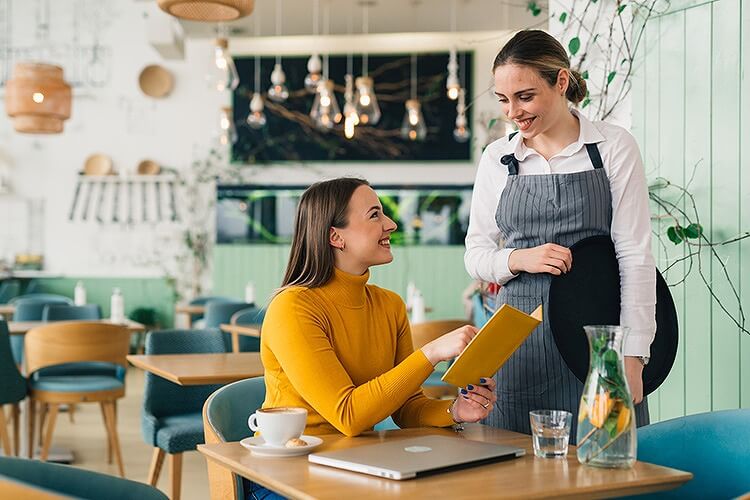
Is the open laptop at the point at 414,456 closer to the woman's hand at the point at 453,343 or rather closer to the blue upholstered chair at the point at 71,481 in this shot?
the woman's hand at the point at 453,343

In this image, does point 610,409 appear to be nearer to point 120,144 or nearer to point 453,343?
point 453,343

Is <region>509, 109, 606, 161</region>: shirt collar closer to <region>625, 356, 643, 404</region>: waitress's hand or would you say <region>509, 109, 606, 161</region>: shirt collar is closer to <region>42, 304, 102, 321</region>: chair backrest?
<region>625, 356, 643, 404</region>: waitress's hand

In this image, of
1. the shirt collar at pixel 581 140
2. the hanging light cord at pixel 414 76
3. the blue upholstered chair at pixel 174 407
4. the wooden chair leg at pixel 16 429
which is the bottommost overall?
the wooden chair leg at pixel 16 429

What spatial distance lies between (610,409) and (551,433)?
14 centimetres

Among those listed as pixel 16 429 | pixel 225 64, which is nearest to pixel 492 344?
pixel 16 429

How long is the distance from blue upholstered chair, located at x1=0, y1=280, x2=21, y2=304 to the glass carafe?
9.96 meters

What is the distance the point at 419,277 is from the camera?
10.6 metres

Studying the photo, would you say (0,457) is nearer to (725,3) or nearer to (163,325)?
(725,3)

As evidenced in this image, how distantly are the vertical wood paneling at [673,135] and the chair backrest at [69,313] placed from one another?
474cm

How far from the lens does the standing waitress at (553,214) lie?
2.21 meters

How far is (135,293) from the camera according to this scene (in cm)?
1112

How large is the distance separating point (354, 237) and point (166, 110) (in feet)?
30.7

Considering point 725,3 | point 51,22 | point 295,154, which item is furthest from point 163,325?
point 725,3

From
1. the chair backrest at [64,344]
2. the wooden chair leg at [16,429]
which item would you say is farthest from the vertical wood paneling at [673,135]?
the wooden chair leg at [16,429]
